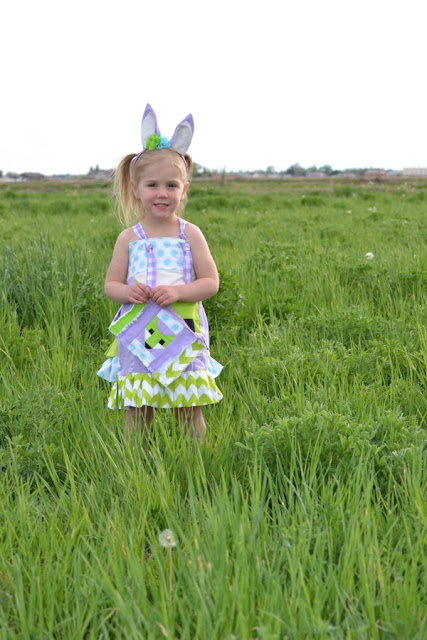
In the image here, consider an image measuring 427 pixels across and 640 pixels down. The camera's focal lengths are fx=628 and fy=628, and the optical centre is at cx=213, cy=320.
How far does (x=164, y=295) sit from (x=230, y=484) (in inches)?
33.4

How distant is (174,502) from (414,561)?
0.85 meters

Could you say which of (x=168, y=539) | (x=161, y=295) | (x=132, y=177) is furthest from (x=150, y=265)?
(x=168, y=539)

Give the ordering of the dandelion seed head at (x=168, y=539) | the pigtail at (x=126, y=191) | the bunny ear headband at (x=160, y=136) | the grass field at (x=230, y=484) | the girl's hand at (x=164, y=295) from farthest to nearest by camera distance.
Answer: the pigtail at (x=126, y=191), the bunny ear headband at (x=160, y=136), the girl's hand at (x=164, y=295), the dandelion seed head at (x=168, y=539), the grass field at (x=230, y=484)

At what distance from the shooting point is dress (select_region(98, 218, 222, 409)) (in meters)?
2.79

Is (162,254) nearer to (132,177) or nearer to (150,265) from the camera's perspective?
(150,265)

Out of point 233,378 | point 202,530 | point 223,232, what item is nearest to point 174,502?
point 202,530

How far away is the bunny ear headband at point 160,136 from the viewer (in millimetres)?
2834

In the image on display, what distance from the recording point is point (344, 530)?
5.99 ft

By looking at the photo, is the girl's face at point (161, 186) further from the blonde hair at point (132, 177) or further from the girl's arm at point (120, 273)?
the girl's arm at point (120, 273)

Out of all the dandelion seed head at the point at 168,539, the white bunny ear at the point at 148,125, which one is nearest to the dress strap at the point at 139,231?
the white bunny ear at the point at 148,125

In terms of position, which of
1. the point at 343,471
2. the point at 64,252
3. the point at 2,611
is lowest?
the point at 2,611

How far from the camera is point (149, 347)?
2795 millimetres

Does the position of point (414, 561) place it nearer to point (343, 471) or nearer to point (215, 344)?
point (343, 471)

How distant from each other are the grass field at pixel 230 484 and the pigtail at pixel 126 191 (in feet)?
2.90
